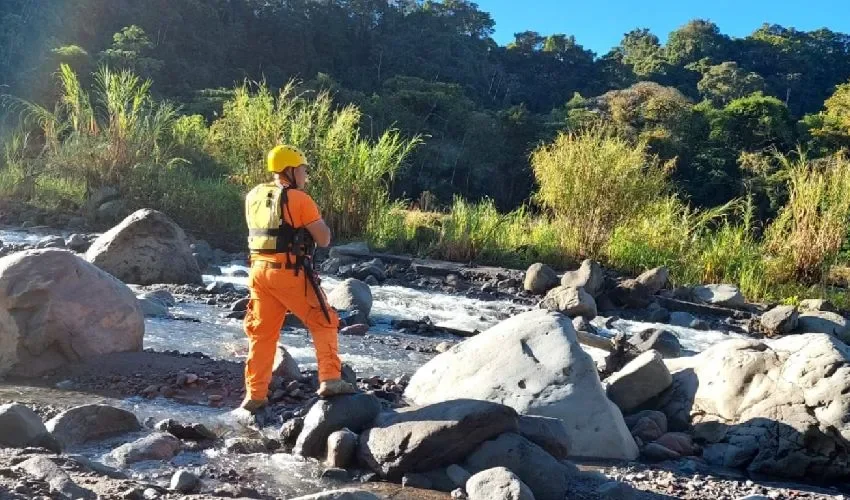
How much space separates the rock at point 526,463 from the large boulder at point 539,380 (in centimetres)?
70

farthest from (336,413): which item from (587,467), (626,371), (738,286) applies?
(738,286)

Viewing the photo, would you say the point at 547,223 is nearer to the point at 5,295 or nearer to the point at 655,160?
the point at 655,160

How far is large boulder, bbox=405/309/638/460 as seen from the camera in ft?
17.5

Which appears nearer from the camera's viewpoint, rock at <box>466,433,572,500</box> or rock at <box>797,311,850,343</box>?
rock at <box>466,433,572,500</box>

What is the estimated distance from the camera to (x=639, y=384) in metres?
6.14

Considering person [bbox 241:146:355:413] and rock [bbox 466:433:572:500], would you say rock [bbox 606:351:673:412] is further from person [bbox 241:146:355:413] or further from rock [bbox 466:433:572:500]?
person [bbox 241:146:355:413]

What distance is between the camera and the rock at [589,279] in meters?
11.3

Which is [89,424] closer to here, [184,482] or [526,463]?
[184,482]

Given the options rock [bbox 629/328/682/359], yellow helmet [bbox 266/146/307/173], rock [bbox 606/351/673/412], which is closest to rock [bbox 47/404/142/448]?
yellow helmet [bbox 266/146/307/173]

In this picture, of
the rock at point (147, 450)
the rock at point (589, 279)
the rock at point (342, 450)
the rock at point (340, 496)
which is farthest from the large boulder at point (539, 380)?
the rock at point (589, 279)

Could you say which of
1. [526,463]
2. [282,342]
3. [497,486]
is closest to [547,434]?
[526,463]

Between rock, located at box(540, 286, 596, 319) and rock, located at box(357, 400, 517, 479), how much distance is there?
5.81 metres

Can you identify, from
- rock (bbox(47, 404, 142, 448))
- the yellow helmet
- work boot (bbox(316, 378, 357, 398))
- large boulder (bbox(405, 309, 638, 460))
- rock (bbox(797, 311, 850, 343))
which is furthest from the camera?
rock (bbox(797, 311, 850, 343))

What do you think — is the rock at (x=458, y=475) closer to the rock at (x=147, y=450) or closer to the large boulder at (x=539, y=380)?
the large boulder at (x=539, y=380)
